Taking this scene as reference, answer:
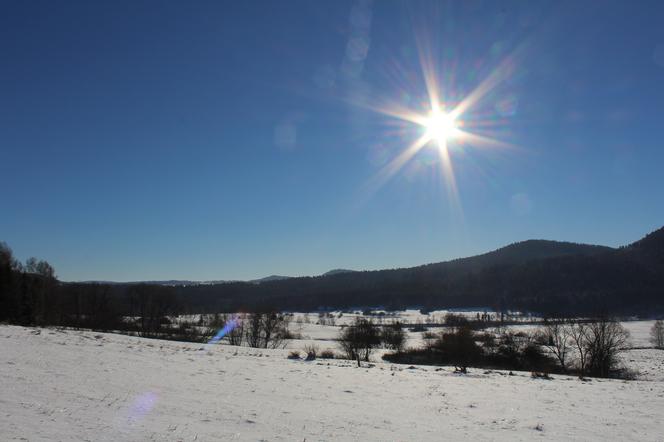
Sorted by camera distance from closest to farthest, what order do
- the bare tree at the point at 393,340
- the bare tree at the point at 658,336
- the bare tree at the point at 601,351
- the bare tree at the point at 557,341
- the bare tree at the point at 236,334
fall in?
the bare tree at the point at 601,351
the bare tree at the point at 557,341
the bare tree at the point at 236,334
the bare tree at the point at 393,340
the bare tree at the point at 658,336

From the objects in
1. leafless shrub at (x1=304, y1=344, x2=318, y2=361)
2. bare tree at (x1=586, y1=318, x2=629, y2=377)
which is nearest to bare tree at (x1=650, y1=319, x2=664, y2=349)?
bare tree at (x1=586, y1=318, x2=629, y2=377)

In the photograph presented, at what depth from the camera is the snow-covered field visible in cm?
1013

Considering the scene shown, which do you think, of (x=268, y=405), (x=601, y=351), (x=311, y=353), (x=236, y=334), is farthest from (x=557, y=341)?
(x=268, y=405)

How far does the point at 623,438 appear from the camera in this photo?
12117mm

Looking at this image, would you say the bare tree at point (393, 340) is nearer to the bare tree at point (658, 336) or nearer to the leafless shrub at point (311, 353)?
the leafless shrub at point (311, 353)

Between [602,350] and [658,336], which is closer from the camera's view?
[602,350]

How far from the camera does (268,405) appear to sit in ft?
45.5

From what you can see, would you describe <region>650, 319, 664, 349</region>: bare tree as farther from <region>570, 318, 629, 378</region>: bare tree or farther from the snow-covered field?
the snow-covered field

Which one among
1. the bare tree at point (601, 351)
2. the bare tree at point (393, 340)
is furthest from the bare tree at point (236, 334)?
the bare tree at point (601, 351)

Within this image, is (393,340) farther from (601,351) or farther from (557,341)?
(601,351)

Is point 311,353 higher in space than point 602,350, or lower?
higher

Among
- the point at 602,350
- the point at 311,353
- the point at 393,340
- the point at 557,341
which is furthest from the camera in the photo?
the point at 393,340

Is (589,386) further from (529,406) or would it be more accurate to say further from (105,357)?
(105,357)

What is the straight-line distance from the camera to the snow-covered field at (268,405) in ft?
33.2
